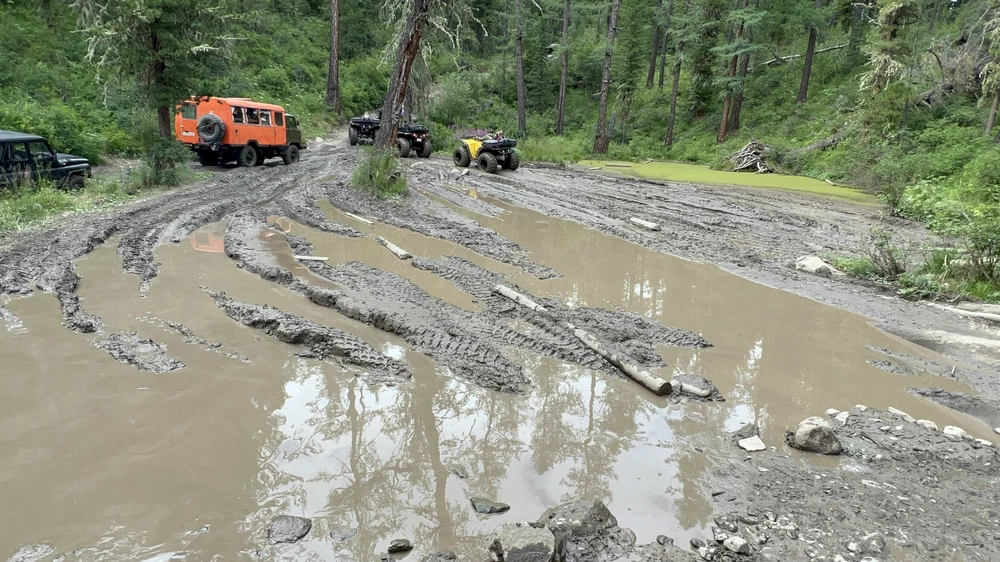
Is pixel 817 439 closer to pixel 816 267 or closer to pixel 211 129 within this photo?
pixel 816 267

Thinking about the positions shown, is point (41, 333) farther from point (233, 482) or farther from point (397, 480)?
point (397, 480)

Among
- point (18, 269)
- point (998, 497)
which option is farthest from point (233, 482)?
point (18, 269)

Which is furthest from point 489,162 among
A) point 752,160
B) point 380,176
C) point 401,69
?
point 752,160

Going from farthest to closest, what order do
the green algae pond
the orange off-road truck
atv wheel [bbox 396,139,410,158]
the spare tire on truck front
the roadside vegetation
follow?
atv wheel [bbox 396,139,410,158] < the green algae pond < the orange off-road truck < the spare tire on truck front < the roadside vegetation

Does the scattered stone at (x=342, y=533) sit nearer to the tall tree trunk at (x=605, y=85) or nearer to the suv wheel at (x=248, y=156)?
the suv wheel at (x=248, y=156)

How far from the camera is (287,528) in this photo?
307cm

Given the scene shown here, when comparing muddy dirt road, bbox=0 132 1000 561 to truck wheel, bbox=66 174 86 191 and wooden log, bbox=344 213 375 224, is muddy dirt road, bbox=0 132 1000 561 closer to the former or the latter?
wooden log, bbox=344 213 375 224

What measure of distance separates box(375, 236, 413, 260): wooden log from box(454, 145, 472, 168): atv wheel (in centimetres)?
1099

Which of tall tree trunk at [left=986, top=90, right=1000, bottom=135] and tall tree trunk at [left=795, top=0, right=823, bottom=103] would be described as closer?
tall tree trunk at [left=986, top=90, right=1000, bottom=135]

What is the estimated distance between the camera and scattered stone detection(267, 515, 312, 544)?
3.01m

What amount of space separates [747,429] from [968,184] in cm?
1277

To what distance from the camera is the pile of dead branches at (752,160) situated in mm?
20797

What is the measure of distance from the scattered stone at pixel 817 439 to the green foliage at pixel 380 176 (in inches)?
398

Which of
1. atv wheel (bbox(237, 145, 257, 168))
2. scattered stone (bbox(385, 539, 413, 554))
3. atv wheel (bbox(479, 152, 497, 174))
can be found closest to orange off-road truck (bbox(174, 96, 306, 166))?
atv wheel (bbox(237, 145, 257, 168))
